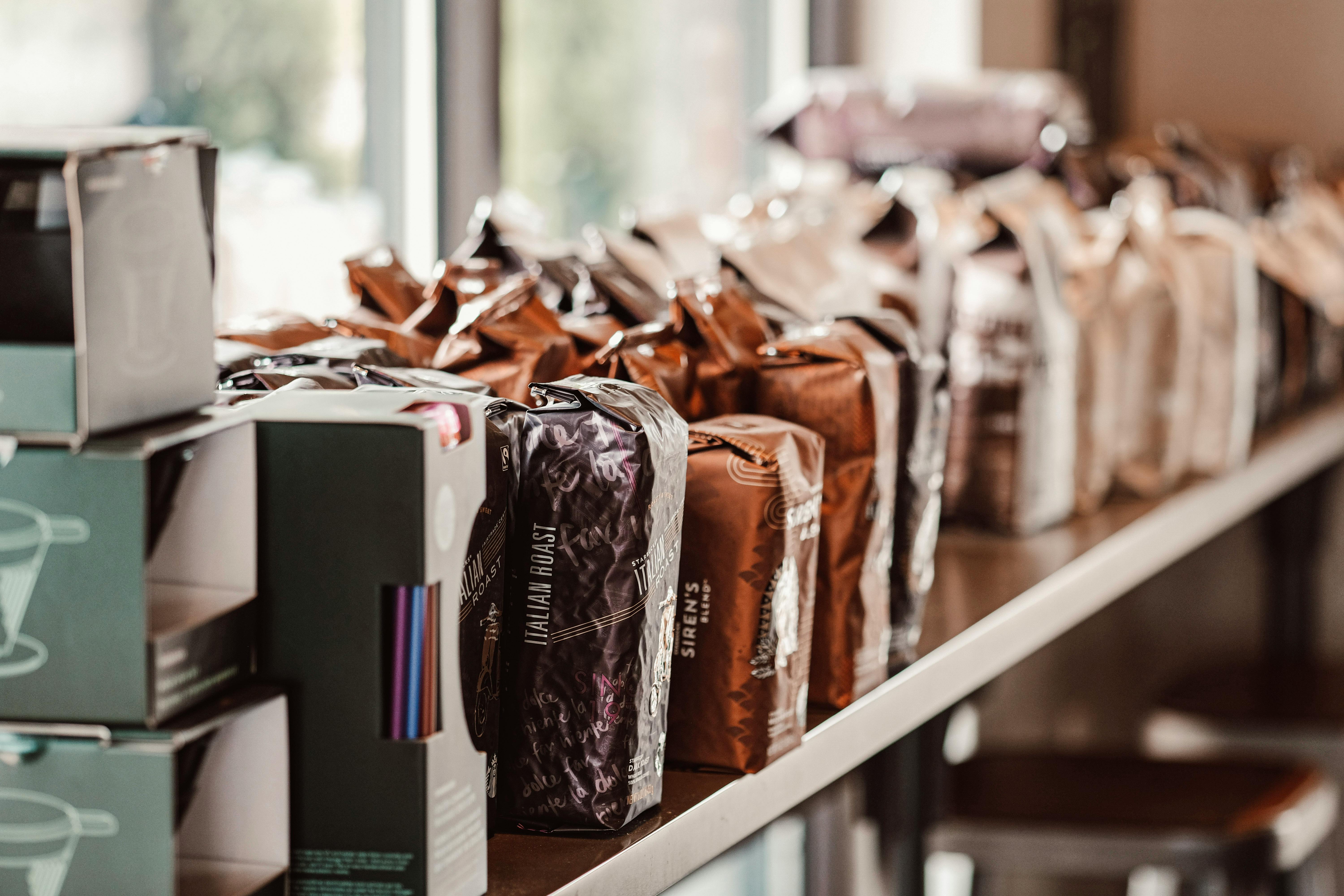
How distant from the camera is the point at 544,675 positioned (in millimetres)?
718

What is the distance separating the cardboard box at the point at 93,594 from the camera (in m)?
0.54

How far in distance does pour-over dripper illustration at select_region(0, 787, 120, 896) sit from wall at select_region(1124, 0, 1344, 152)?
3.28 meters

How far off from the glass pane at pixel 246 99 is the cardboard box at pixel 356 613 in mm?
628

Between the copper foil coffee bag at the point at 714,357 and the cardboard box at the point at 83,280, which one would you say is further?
the copper foil coffee bag at the point at 714,357

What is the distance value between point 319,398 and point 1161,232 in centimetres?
139

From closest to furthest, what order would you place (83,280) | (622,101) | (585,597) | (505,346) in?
(83,280) < (585,597) < (505,346) < (622,101)

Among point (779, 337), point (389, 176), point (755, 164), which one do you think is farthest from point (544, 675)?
point (755, 164)

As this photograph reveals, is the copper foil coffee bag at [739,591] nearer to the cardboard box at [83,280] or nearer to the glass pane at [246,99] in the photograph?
the cardboard box at [83,280]

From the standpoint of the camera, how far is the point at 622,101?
2.40 metres

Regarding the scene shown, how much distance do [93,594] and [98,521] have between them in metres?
0.03

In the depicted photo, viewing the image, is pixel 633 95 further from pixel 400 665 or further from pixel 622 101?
pixel 400 665

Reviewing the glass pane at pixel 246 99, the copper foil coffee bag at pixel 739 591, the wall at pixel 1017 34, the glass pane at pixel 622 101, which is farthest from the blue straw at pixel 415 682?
the wall at pixel 1017 34

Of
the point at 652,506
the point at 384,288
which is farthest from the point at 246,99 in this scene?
the point at 652,506

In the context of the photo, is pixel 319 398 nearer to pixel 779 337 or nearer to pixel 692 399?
pixel 692 399
